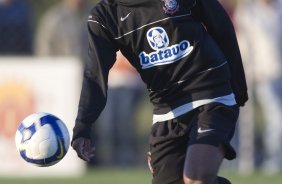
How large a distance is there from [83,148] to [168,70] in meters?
0.83

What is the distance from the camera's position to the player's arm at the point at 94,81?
6.83 m

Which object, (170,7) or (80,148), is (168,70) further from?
(80,148)

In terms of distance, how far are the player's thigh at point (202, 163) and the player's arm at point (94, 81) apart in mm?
714

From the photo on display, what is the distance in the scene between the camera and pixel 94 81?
23.0 feet

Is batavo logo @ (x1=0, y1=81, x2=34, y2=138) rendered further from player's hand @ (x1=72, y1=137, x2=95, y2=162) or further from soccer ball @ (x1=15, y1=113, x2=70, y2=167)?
player's hand @ (x1=72, y1=137, x2=95, y2=162)

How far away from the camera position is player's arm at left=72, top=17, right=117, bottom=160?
6.83 metres

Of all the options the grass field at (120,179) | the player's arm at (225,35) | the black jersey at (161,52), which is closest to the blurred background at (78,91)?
the grass field at (120,179)

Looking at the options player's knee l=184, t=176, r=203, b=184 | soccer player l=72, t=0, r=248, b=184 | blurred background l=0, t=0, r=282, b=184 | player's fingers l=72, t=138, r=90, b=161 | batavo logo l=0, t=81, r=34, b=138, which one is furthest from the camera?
batavo logo l=0, t=81, r=34, b=138

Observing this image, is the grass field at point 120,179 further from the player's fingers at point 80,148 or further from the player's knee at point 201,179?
the player's knee at point 201,179

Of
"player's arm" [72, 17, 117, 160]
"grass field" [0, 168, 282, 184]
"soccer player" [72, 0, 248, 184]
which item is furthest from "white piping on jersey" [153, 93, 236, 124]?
"grass field" [0, 168, 282, 184]

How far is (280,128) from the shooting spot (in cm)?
1309

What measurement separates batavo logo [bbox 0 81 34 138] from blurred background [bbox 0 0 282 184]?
1 centimetres

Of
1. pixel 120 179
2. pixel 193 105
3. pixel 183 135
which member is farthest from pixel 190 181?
pixel 120 179

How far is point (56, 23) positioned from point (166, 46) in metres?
6.71
